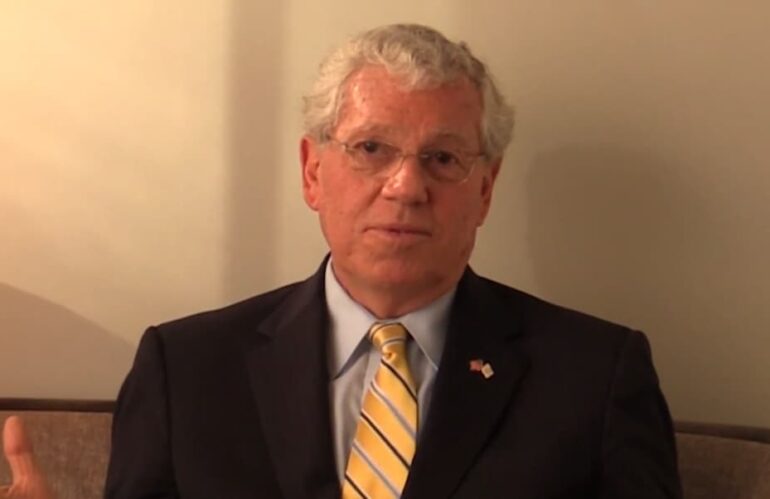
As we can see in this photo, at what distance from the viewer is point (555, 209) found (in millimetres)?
→ 1904

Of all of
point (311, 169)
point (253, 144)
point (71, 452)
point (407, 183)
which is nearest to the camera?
point (407, 183)

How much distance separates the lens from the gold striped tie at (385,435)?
1.49m

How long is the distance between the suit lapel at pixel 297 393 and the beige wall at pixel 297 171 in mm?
336

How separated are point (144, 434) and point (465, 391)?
43 centimetres

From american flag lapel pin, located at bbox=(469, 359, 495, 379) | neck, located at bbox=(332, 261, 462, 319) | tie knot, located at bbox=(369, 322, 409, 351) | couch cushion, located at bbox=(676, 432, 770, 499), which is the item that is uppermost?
neck, located at bbox=(332, 261, 462, 319)

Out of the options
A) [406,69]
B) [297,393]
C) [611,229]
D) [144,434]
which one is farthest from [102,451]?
[611,229]

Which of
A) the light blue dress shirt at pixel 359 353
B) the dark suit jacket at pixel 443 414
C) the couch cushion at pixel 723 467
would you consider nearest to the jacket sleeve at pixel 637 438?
the dark suit jacket at pixel 443 414

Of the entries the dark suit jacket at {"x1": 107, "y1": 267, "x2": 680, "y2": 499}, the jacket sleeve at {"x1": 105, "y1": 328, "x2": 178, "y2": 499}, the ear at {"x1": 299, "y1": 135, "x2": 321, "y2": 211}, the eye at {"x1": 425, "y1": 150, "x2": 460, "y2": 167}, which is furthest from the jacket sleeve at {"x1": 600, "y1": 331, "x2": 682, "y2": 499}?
the jacket sleeve at {"x1": 105, "y1": 328, "x2": 178, "y2": 499}

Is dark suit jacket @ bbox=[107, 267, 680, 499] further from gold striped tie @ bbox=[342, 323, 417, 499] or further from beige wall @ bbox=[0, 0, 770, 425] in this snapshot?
beige wall @ bbox=[0, 0, 770, 425]

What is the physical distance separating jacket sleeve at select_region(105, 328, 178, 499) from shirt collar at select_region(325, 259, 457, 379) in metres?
0.24

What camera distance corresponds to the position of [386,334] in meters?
1.55

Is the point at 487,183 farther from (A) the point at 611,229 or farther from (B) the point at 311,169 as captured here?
(A) the point at 611,229

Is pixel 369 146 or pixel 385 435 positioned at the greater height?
pixel 369 146

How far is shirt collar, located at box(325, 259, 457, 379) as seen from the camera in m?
1.57
